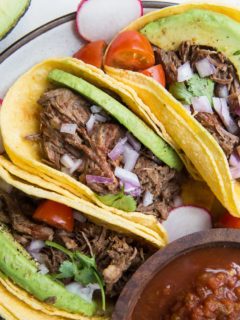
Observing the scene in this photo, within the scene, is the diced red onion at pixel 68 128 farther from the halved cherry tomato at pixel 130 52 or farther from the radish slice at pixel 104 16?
the radish slice at pixel 104 16

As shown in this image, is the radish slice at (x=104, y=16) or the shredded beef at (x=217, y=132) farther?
the radish slice at (x=104, y=16)

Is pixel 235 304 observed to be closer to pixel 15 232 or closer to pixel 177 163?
pixel 177 163

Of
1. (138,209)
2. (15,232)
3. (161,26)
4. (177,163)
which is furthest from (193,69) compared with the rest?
(15,232)

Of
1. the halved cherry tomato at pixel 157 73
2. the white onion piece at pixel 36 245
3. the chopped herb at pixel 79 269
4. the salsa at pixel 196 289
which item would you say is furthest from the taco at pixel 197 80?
the white onion piece at pixel 36 245

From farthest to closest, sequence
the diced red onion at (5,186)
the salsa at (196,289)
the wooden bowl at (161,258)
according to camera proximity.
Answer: the diced red onion at (5,186) → the wooden bowl at (161,258) → the salsa at (196,289)

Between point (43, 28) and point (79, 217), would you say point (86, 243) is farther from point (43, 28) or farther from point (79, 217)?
point (43, 28)

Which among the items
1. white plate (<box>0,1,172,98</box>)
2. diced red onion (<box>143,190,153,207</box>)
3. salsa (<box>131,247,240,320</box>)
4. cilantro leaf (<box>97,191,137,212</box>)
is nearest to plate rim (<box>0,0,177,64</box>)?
white plate (<box>0,1,172,98</box>)

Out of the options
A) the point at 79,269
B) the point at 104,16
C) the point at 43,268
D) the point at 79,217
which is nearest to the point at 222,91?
the point at 104,16
